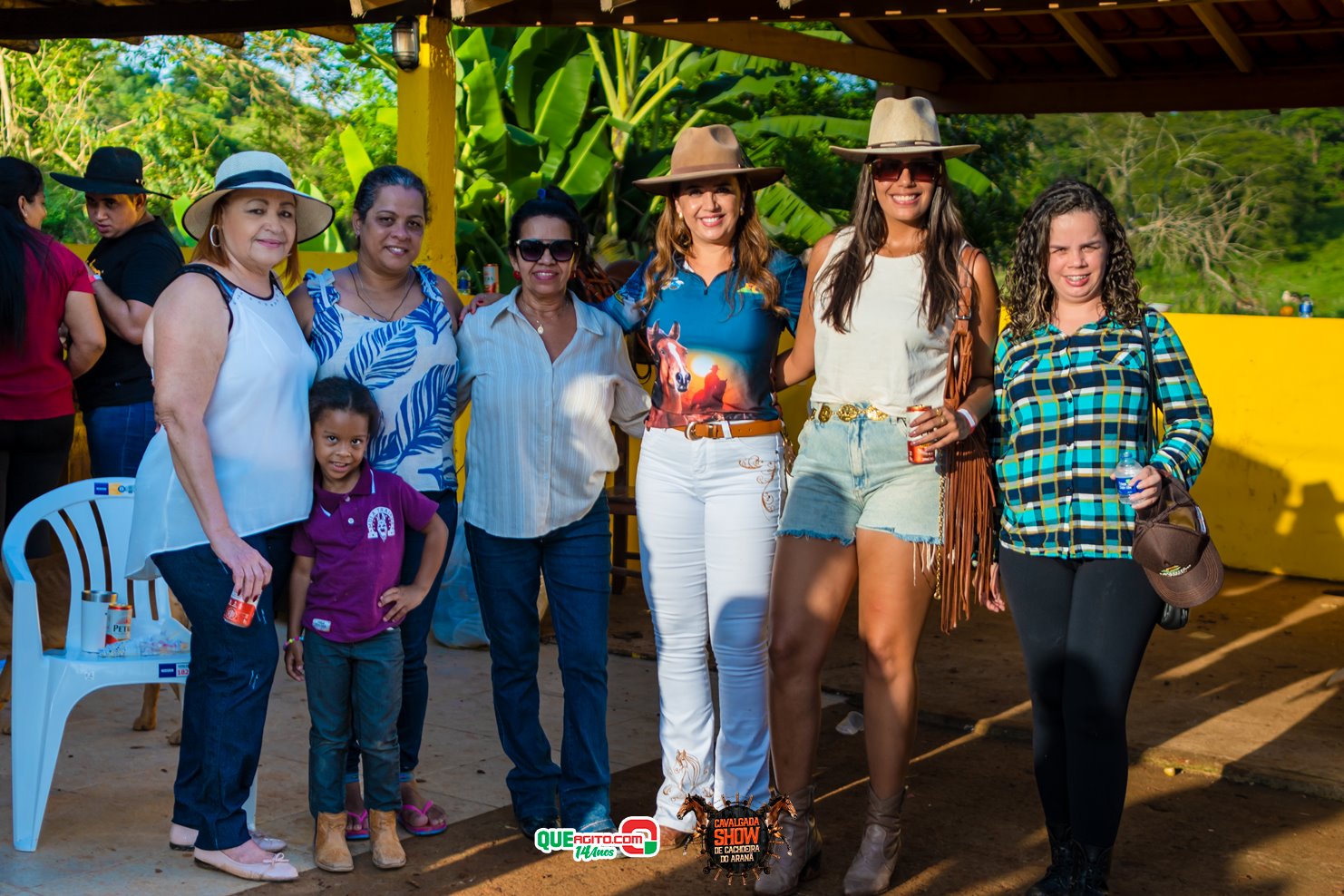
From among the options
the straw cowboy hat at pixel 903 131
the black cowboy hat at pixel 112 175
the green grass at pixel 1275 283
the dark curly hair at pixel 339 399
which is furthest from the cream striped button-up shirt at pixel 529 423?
the green grass at pixel 1275 283

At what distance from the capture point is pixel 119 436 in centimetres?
540

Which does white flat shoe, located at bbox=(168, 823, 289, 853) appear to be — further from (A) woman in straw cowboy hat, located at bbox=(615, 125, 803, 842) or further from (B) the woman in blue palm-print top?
(A) woman in straw cowboy hat, located at bbox=(615, 125, 803, 842)

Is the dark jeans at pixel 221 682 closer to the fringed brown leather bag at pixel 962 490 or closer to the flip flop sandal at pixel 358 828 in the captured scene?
the flip flop sandal at pixel 358 828

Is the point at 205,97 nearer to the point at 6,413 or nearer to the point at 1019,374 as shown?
the point at 6,413

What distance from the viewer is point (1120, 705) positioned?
3.47 m

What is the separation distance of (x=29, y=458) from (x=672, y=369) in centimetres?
263

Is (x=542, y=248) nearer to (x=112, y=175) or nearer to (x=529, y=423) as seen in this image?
(x=529, y=423)

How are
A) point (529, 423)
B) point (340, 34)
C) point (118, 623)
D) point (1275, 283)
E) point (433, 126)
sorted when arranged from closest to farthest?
point (529, 423), point (118, 623), point (433, 126), point (340, 34), point (1275, 283)

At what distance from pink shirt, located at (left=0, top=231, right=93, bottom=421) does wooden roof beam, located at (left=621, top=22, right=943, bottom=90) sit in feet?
11.7

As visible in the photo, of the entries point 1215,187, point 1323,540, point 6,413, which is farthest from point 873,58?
point 1215,187

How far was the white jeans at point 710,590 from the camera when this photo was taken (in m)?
3.88

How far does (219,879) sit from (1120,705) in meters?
2.43

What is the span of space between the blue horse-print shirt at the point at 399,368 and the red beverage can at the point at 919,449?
1.35 m

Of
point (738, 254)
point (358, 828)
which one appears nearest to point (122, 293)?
point (358, 828)
